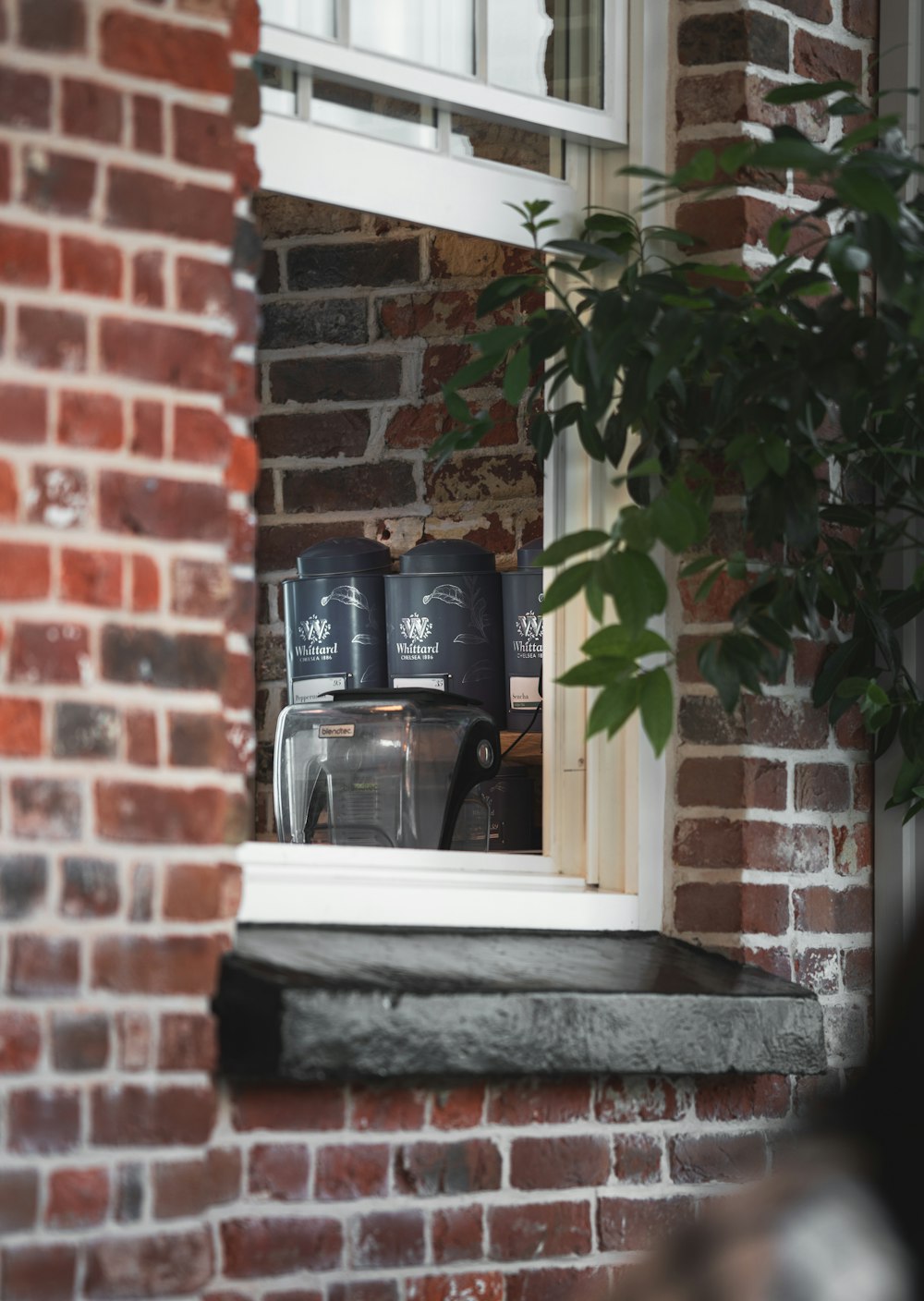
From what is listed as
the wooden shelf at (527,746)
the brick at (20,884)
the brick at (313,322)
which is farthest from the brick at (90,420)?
the brick at (313,322)

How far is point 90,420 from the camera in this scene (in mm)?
1831

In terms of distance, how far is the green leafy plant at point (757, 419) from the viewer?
7.13 feet

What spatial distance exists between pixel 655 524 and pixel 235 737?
593 millimetres

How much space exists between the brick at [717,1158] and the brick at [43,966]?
3.18 feet

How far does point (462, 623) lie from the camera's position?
10.9 feet

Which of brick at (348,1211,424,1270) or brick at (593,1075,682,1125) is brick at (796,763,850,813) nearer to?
brick at (593,1075,682,1125)

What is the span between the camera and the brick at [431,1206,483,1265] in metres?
2.15

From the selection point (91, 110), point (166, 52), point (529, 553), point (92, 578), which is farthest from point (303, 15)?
point (529, 553)

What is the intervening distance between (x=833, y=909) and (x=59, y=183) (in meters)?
1.54

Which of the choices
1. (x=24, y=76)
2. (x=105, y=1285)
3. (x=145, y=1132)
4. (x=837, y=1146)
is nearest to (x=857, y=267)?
(x=24, y=76)

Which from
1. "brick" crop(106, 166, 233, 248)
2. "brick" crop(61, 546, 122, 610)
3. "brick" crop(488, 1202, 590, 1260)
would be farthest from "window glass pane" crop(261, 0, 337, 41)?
"brick" crop(488, 1202, 590, 1260)

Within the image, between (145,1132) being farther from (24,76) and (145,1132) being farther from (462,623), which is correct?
(462,623)

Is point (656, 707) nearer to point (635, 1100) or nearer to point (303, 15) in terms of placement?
point (635, 1100)

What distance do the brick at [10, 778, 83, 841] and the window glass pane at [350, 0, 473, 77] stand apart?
1148 mm
